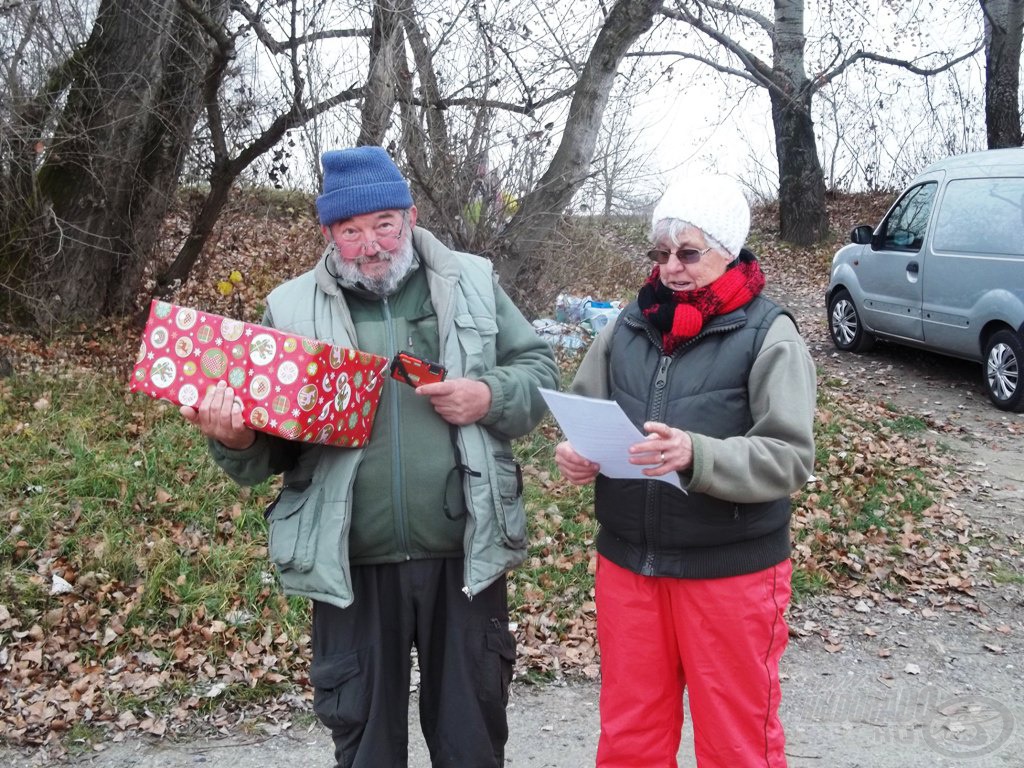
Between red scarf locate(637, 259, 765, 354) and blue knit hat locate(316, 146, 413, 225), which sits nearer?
red scarf locate(637, 259, 765, 354)

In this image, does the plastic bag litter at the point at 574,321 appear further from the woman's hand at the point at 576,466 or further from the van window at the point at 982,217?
the woman's hand at the point at 576,466

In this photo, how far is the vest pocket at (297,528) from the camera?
2.70 metres

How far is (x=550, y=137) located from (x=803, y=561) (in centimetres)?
347

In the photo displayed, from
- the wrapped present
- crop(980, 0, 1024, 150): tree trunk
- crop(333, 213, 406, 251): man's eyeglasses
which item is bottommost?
the wrapped present

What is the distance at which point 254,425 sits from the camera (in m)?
2.50

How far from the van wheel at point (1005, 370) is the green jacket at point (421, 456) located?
6903 mm

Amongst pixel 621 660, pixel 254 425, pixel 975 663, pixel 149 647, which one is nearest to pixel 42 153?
pixel 149 647

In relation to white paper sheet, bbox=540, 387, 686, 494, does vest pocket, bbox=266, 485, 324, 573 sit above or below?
below

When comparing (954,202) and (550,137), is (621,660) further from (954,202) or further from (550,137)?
(954,202)

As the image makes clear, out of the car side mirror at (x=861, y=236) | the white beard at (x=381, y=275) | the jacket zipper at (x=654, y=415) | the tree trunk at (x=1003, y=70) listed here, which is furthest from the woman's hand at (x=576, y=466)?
the tree trunk at (x=1003, y=70)

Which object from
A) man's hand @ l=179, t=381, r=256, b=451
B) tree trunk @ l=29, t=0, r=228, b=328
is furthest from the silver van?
man's hand @ l=179, t=381, r=256, b=451

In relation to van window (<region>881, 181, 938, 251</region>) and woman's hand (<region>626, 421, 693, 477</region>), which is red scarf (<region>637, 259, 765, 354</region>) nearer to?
woman's hand (<region>626, 421, 693, 477</region>)

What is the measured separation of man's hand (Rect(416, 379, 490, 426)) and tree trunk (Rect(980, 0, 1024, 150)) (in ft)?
45.4

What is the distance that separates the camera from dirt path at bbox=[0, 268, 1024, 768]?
3.96 meters
